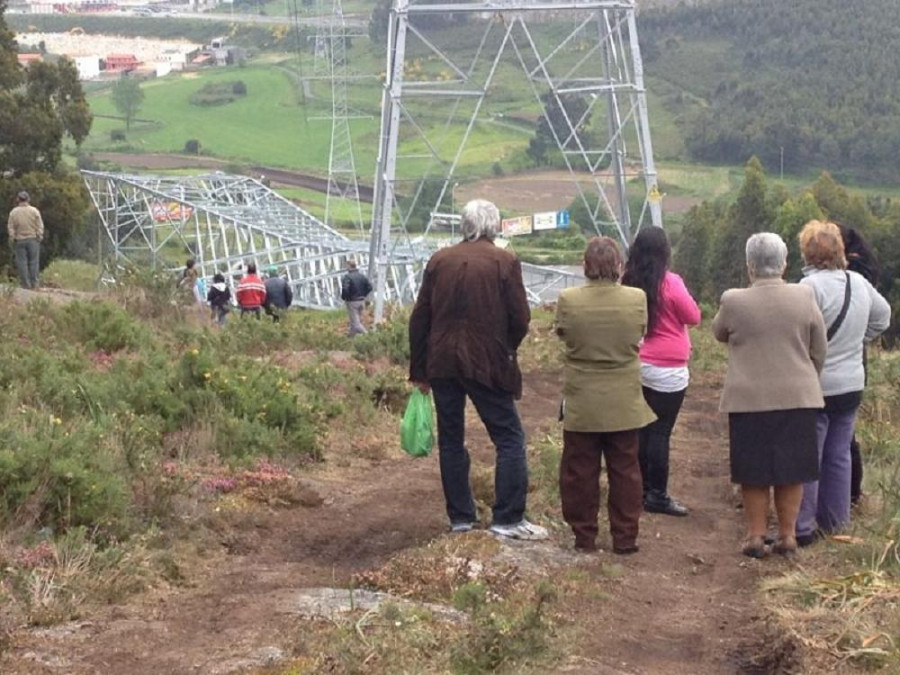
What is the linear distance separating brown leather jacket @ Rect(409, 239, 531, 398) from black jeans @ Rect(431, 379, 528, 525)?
13cm

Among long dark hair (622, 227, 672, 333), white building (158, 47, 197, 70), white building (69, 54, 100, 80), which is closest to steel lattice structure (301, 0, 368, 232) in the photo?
long dark hair (622, 227, 672, 333)

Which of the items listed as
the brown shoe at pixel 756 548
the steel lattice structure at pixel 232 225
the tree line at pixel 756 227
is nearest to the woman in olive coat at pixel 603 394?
the brown shoe at pixel 756 548

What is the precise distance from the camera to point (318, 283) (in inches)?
1678

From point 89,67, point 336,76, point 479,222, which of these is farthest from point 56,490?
point 89,67

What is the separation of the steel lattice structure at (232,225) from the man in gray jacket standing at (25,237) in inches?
640

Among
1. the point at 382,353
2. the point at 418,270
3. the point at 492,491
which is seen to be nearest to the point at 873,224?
the point at 418,270

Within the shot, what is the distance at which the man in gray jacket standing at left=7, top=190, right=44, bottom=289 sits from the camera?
21.9 meters

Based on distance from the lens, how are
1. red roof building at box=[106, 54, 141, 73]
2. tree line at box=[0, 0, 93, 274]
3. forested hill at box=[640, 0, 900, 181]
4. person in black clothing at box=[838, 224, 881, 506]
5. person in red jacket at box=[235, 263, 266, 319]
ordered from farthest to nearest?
1. red roof building at box=[106, 54, 141, 73]
2. forested hill at box=[640, 0, 900, 181]
3. tree line at box=[0, 0, 93, 274]
4. person in red jacket at box=[235, 263, 266, 319]
5. person in black clothing at box=[838, 224, 881, 506]

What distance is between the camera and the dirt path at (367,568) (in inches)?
241

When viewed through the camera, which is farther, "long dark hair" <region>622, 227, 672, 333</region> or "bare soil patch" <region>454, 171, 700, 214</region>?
"bare soil patch" <region>454, 171, 700, 214</region>

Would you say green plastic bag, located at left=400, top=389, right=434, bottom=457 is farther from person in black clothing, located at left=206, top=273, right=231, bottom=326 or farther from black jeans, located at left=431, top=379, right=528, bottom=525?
person in black clothing, located at left=206, top=273, right=231, bottom=326

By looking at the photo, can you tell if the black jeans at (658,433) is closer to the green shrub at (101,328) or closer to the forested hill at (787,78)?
the green shrub at (101,328)

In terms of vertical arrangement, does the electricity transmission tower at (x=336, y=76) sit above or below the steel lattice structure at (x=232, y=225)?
above

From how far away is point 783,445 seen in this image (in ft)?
27.4
